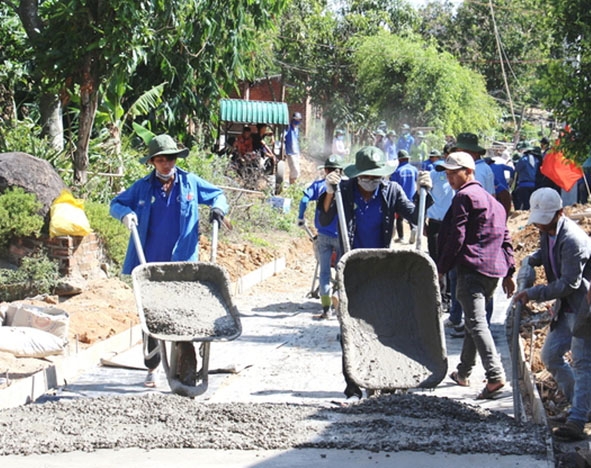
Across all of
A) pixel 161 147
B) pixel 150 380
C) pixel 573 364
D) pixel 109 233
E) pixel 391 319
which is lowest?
pixel 150 380

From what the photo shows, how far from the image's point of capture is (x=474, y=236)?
7688mm

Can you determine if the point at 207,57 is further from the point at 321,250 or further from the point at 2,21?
the point at 321,250

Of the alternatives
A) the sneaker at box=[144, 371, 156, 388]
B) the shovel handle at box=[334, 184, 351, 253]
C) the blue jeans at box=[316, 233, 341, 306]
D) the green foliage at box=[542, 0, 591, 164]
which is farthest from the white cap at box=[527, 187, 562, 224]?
the blue jeans at box=[316, 233, 341, 306]

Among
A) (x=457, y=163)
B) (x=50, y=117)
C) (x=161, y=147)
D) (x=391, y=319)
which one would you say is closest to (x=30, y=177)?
(x=50, y=117)

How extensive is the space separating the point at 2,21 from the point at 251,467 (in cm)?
1448

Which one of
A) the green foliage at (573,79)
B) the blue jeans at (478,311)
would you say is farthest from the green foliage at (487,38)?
the blue jeans at (478,311)

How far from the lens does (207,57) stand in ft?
63.1

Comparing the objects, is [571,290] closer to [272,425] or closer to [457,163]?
[457,163]

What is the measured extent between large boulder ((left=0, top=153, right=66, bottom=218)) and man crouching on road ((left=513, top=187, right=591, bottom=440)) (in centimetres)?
720

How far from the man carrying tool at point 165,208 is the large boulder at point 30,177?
4.24 m

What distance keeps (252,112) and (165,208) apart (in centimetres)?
1767

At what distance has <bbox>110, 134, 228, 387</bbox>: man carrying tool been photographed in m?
8.09

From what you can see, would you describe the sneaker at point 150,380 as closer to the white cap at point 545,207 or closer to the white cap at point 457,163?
the white cap at point 457,163

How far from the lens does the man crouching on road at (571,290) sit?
6355 millimetres
